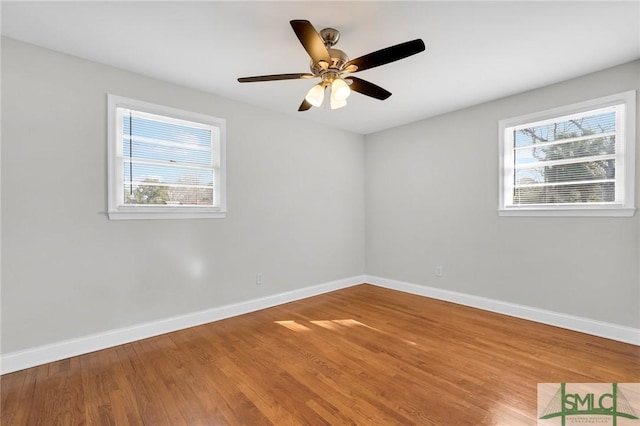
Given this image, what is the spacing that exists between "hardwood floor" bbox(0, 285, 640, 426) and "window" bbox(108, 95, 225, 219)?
51.3 inches

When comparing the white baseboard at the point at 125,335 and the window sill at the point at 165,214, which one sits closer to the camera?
the white baseboard at the point at 125,335

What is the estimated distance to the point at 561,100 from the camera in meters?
3.03

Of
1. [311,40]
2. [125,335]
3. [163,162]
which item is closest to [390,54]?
[311,40]

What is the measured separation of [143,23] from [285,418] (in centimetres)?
284

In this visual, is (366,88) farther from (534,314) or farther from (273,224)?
(534,314)

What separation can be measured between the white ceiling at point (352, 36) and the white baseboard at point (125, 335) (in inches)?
97.6

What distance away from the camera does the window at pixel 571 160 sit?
271 cm

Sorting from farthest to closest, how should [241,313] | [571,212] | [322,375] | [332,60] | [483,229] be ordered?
[483,229] → [241,313] → [571,212] → [322,375] → [332,60]

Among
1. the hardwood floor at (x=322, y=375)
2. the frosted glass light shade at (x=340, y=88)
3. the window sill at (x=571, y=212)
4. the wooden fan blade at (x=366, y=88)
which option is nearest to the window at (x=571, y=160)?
the window sill at (x=571, y=212)

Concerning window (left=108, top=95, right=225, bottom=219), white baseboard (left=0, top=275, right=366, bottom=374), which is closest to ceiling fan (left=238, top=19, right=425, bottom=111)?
window (left=108, top=95, right=225, bottom=219)

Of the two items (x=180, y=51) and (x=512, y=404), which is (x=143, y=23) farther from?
(x=512, y=404)

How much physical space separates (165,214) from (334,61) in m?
2.23

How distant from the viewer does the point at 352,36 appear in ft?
7.30

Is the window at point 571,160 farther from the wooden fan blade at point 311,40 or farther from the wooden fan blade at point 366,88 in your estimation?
the wooden fan blade at point 311,40
